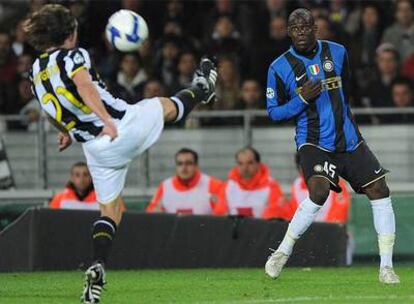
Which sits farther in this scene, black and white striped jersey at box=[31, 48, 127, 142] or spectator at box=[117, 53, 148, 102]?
spectator at box=[117, 53, 148, 102]

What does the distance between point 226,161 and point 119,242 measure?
8.53 feet

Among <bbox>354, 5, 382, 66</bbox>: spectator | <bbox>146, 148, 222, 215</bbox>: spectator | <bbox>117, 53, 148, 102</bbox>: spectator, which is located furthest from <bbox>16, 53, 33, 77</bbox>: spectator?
<bbox>354, 5, 382, 66</bbox>: spectator

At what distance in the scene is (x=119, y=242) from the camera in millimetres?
14055

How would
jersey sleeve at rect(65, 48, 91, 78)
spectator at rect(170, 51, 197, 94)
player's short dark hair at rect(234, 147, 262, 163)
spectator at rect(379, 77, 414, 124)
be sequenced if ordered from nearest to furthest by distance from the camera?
1. jersey sleeve at rect(65, 48, 91, 78)
2. player's short dark hair at rect(234, 147, 262, 163)
3. spectator at rect(379, 77, 414, 124)
4. spectator at rect(170, 51, 197, 94)

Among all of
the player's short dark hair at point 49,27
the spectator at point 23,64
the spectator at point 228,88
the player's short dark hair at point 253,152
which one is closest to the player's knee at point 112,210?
the player's short dark hair at point 49,27

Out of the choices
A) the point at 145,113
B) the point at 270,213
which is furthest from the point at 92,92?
Result: the point at 270,213

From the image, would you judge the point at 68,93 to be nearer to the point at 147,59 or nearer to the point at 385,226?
the point at 385,226

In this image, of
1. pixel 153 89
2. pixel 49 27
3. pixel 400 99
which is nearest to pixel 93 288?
pixel 49 27

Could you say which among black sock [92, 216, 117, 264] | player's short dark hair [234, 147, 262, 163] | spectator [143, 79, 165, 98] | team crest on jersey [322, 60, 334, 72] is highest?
team crest on jersey [322, 60, 334, 72]

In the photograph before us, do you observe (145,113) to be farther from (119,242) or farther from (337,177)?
(119,242)

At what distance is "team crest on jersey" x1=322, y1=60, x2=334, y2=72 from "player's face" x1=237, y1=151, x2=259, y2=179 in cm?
417

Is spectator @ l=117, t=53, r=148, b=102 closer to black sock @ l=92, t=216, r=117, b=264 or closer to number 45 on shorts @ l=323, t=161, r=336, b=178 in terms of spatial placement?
number 45 on shorts @ l=323, t=161, r=336, b=178

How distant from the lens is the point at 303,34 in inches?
432

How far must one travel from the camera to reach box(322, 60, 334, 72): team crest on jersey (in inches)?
436
